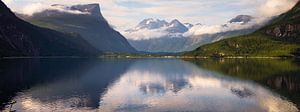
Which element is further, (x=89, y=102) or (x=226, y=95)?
(x=226, y=95)

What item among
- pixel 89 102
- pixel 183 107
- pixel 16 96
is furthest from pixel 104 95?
pixel 183 107

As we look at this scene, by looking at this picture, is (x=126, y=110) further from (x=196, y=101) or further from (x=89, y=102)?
(x=196, y=101)

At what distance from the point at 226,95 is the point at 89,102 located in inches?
1776

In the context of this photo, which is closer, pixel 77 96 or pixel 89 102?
pixel 89 102

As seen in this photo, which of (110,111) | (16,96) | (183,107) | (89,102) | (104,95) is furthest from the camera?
(104,95)

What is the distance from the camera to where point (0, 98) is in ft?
359

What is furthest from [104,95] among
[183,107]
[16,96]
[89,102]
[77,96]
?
[183,107]

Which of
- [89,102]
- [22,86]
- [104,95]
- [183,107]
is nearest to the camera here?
[183,107]

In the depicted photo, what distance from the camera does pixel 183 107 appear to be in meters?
101

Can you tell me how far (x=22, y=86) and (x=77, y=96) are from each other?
31712 millimetres

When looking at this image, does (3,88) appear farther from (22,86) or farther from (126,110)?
(126,110)

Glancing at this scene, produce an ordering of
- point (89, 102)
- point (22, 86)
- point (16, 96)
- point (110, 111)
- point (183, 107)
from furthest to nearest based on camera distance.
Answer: point (22, 86), point (16, 96), point (89, 102), point (183, 107), point (110, 111)

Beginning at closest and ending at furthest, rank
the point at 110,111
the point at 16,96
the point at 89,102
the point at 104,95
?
the point at 110,111, the point at 89,102, the point at 16,96, the point at 104,95

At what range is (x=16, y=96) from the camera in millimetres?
116438
